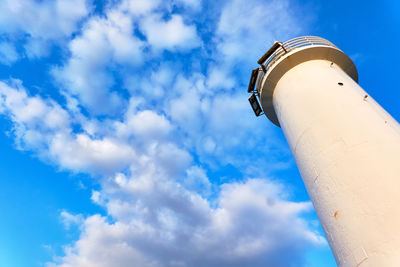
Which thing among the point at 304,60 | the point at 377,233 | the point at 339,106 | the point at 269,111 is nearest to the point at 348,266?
the point at 377,233

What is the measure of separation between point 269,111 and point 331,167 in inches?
256

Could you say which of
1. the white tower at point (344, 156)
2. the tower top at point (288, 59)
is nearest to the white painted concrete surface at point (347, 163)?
the white tower at point (344, 156)

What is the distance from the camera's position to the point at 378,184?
4.77 m

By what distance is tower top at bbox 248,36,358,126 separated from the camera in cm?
929

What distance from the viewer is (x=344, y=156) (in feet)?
18.1

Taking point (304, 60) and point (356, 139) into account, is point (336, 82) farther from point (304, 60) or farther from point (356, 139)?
point (356, 139)

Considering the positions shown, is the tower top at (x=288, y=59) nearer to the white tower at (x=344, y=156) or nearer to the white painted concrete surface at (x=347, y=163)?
the white tower at (x=344, y=156)

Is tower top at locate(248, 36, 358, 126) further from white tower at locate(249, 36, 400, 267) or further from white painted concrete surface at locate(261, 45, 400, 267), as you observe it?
white painted concrete surface at locate(261, 45, 400, 267)

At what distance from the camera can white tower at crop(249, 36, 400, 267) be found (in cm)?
444

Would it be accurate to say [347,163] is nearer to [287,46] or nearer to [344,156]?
[344,156]

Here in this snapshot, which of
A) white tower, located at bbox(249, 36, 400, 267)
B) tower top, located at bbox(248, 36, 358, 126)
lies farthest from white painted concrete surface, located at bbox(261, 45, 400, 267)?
tower top, located at bbox(248, 36, 358, 126)

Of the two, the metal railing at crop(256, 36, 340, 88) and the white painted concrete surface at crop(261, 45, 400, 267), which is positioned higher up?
the metal railing at crop(256, 36, 340, 88)

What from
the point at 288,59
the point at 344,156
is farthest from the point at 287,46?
the point at 344,156

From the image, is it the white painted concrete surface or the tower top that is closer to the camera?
the white painted concrete surface
